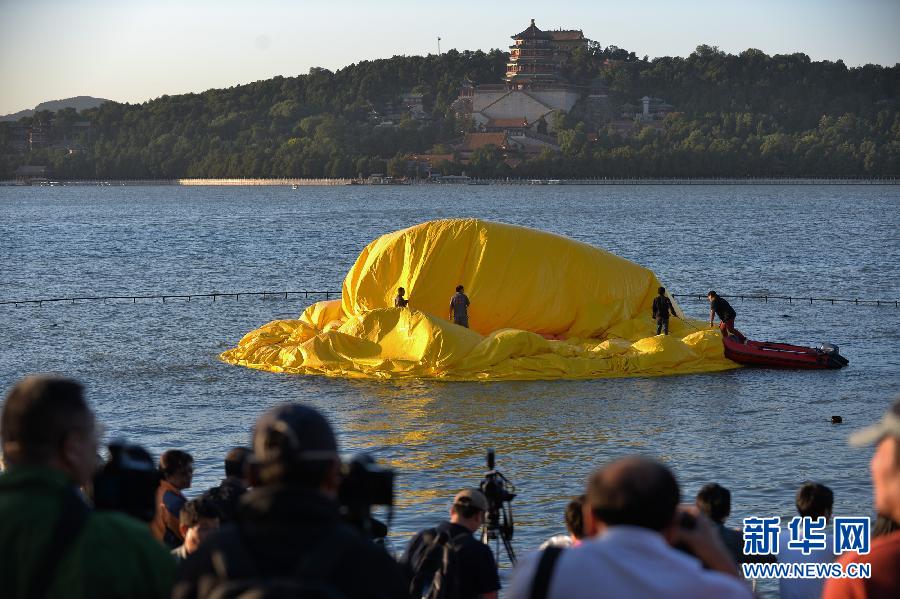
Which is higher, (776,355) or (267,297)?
(776,355)

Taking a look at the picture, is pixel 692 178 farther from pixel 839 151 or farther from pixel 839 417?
pixel 839 417

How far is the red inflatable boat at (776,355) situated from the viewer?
23.1 m

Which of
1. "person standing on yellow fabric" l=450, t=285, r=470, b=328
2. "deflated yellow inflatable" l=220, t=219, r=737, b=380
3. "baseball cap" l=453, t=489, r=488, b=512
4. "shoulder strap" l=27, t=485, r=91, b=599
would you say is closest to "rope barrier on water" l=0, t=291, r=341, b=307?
"deflated yellow inflatable" l=220, t=219, r=737, b=380

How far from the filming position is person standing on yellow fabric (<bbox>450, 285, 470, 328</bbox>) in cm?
2203

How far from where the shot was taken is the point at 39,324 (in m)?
34.3

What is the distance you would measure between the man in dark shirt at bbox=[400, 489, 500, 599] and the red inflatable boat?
1677cm

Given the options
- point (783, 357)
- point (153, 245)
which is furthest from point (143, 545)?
point (153, 245)

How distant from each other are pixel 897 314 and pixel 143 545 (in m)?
32.8

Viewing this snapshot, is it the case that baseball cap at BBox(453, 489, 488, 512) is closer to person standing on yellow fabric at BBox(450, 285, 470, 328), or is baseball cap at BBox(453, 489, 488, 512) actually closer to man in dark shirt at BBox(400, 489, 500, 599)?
man in dark shirt at BBox(400, 489, 500, 599)

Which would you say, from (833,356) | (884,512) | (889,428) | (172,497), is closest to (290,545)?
(889,428)

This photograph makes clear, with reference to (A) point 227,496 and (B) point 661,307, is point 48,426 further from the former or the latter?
(B) point 661,307

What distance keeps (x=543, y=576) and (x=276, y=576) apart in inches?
27.9

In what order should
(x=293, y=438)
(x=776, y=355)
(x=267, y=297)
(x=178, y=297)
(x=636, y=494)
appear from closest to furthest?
(x=636, y=494)
(x=293, y=438)
(x=776, y=355)
(x=267, y=297)
(x=178, y=297)

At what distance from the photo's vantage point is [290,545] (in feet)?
12.3
